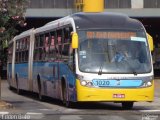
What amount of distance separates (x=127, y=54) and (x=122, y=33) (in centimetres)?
72

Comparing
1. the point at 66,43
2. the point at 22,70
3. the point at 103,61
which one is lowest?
the point at 22,70

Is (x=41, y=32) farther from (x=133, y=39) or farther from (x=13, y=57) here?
(x=13, y=57)

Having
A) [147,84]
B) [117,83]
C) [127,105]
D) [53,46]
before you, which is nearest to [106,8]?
[53,46]

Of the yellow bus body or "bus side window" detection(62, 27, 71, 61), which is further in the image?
"bus side window" detection(62, 27, 71, 61)

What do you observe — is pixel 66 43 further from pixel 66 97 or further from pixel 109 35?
pixel 66 97

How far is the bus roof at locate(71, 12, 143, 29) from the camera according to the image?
19438 millimetres

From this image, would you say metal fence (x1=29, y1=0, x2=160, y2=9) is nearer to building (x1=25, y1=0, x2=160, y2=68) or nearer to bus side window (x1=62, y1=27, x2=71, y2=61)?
building (x1=25, y1=0, x2=160, y2=68)

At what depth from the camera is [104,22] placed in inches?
774

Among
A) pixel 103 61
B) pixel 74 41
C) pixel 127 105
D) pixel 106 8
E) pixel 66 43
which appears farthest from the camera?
pixel 106 8

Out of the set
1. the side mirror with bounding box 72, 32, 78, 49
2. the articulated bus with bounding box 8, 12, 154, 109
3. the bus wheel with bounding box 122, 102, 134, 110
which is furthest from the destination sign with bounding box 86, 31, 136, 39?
the bus wheel with bounding box 122, 102, 134, 110

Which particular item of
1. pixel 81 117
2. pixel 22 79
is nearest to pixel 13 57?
pixel 22 79

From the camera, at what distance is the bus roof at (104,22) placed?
19.4 m

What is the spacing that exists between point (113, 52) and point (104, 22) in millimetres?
1143

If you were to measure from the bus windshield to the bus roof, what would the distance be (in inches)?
8.4
